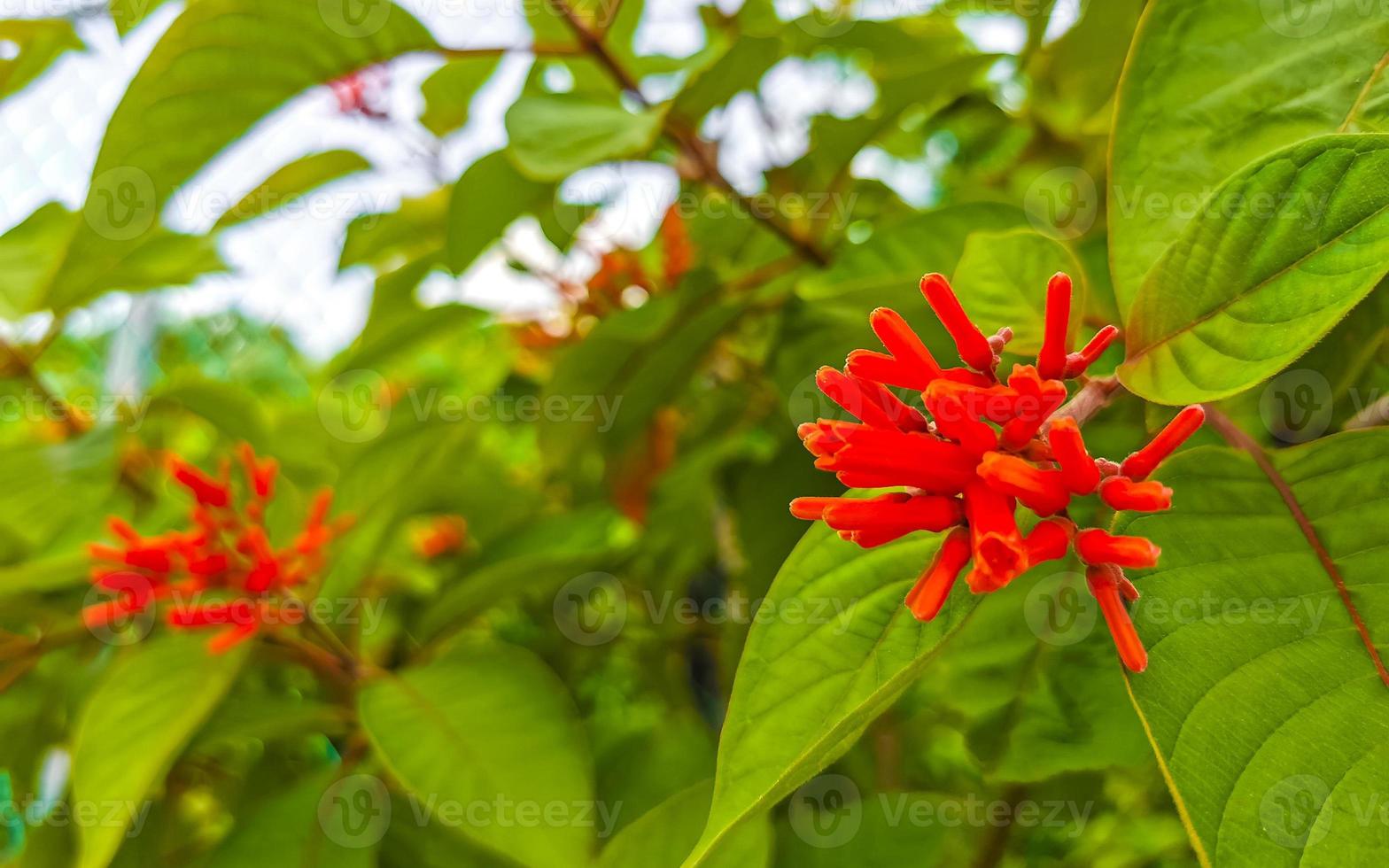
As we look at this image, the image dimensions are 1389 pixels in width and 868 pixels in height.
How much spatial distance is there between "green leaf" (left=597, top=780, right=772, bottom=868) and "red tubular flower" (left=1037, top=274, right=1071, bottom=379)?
0.47 metres

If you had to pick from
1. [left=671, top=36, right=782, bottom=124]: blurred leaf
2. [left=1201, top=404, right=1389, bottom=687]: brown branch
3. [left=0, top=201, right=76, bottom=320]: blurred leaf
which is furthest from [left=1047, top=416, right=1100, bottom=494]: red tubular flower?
[left=0, top=201, right=76, bottom=320]: blurred leaf

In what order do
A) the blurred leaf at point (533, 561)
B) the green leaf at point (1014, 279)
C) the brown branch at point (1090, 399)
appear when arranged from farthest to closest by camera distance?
the blurred leaf at point (533, 561), the green leaf at point (1014, 279), the brown branch at point (1090, 399)

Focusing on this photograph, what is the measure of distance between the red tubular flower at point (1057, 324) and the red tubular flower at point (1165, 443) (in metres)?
0.06

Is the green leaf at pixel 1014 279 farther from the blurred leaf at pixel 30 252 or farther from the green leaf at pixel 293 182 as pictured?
the blurred leaf at pixel 30 252

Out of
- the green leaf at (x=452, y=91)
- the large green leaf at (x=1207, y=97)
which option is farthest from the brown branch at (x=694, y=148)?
the large green leaf at (x=1207, y=97)

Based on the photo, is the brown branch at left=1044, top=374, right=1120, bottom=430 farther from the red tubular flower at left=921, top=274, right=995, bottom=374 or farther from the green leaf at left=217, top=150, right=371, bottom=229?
the green leaf at left=217, top=150, right=371, bottom=229

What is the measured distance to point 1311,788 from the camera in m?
0.44

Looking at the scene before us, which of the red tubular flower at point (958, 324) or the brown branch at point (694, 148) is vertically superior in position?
the red tubular flower at point (958, 324)

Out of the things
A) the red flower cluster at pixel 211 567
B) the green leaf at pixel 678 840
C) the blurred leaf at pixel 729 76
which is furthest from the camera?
the red flower cluster at pixel 211 567

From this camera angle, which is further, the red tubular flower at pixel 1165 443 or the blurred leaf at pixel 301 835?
the blurred leaf at pixel 301 835

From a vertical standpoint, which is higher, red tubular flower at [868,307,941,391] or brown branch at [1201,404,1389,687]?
red tubular flower at [868,307,941,391]

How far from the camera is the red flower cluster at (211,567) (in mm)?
→ 968

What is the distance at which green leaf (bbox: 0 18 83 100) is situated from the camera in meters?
1.18

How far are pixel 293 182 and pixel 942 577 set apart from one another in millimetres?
1040
